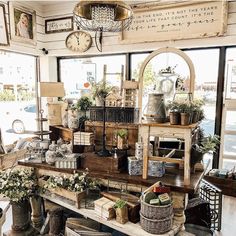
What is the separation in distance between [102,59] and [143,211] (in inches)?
127

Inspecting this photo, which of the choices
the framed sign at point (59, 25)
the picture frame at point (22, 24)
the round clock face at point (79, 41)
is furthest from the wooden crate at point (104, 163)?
the framed sign at point (59, 25)

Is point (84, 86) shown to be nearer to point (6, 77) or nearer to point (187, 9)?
point (6, 77)

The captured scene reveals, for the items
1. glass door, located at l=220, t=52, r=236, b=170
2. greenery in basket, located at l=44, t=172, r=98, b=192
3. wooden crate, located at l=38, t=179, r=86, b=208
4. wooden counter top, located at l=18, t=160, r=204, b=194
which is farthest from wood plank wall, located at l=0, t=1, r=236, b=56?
wooden crate, located at l=38, t=179, r=86, b=208

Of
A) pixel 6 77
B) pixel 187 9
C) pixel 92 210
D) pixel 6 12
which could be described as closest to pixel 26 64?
pixel 6 77

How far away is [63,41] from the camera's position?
14.9ft

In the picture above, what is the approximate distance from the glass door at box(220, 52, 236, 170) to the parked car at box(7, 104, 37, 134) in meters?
3.18

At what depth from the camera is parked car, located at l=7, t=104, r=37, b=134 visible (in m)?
3.93

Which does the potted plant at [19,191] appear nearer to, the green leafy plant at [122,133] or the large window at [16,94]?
the green leafy plant at [122,133]

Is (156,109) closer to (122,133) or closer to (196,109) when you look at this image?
(196,109)

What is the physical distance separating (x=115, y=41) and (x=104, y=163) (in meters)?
2.54

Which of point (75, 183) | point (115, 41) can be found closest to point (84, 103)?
point (75, 183)

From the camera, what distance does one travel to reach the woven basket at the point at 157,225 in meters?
1.70

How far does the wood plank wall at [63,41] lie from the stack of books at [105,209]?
102 inches

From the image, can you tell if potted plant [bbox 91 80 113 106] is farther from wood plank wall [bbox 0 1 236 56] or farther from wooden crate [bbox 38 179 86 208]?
→ wood plank wall [bbox 0 1 236 56]
